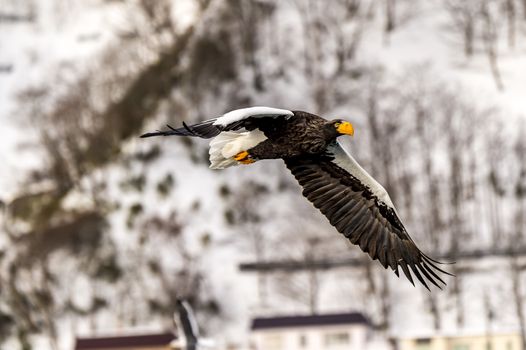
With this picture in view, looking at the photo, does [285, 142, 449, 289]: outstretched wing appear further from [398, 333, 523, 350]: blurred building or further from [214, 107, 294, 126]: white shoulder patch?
[398, 333, 523, 350]: blurred building

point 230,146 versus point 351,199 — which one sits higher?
point 230,146

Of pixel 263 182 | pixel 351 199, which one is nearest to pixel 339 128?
pixel 351 199

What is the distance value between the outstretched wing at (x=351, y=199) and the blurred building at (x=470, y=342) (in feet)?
76.2

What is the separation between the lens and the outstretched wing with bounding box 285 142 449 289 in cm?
1941

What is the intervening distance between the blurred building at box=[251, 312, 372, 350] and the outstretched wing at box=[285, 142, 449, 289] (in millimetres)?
24125

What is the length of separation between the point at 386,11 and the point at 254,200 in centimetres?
1573

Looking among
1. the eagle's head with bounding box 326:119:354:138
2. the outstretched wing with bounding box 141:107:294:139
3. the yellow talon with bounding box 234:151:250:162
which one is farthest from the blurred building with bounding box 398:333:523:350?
the outstretched wing with bounding box 141:107:294:139

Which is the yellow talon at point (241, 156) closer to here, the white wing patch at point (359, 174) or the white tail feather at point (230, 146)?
the white tail feather at point (230, 146)

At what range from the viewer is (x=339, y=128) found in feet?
60.4

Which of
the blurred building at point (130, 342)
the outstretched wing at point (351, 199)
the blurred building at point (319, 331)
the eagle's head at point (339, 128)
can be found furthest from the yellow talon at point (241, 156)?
the blurred building at point (319, 331)

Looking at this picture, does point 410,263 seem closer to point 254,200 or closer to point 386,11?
point 254,200

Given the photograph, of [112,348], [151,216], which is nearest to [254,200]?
[151,216]

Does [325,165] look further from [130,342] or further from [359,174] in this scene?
[130,342]

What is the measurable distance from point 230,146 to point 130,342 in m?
25.6
